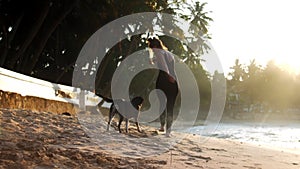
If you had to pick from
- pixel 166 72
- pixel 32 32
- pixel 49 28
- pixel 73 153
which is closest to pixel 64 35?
pixel 49 28

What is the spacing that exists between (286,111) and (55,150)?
5559 cm

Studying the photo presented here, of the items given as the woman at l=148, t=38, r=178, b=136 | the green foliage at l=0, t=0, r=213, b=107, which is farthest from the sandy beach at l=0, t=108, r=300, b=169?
the green foliage at l=0, t=0, r=213, b=107

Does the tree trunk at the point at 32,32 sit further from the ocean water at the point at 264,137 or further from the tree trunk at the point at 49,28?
the ocean water at the point at 264,137

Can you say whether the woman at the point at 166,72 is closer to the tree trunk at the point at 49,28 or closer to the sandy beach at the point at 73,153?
the sandy beach at the point at 73,153

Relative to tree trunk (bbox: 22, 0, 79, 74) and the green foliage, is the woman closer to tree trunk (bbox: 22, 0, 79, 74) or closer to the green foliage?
the green foliage

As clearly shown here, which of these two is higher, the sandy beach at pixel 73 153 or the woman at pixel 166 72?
the woman at pixel 166 72

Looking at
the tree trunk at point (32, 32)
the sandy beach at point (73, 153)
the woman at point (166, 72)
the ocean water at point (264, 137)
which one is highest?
the tree trunk at point (32, 32)

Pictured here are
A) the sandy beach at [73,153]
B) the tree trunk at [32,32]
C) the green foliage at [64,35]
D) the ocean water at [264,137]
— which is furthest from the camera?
the green foliage at [64,35]

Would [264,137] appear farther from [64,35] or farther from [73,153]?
[73,153]

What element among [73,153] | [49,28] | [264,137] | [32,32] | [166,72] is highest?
[49,28]

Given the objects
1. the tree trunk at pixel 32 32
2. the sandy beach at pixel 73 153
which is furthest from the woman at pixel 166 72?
the tree trunk at pixel 32 32

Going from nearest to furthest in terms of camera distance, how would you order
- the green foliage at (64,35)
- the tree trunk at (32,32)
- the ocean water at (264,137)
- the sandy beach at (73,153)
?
1. the sandy beach at (73,153)
2. the ocean water at (264,137)
3. the tree trunk at (32,32)
4. the green foliage at (64,35)

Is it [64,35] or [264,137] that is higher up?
[64,35]

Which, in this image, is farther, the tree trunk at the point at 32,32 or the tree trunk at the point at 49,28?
the tree trunk at the point at 49,28
